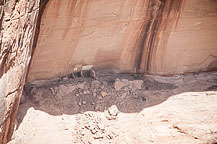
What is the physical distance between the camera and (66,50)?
4.51 m

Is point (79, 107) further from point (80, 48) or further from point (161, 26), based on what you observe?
point (161, 26)

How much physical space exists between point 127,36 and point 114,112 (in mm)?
1314

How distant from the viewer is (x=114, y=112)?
443cm

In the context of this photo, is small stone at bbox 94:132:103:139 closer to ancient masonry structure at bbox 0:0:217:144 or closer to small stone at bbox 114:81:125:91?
small stone at bbox 114:81:125:91

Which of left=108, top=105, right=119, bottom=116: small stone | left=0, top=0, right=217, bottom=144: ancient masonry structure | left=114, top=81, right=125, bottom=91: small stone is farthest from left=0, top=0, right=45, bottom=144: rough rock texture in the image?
left=114, top=81, right=125, bottom=91: small stone

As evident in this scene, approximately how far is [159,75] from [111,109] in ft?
4.58

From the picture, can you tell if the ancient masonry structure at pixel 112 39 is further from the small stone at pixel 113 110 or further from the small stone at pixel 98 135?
the small stone at pixel 98 135

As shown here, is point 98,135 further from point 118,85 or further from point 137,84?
point 137,84

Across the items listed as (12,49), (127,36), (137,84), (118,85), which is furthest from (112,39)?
(12,49)

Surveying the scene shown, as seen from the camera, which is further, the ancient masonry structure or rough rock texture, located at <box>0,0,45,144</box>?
the ancient masonry structure

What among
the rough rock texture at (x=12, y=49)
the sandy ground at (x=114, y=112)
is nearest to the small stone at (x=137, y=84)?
the sandy ground at (x=114, y=112)

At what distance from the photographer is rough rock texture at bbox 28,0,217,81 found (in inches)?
166

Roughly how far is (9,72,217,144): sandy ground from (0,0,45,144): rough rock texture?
0.70 meters

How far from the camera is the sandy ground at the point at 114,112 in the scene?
4.00 meters
